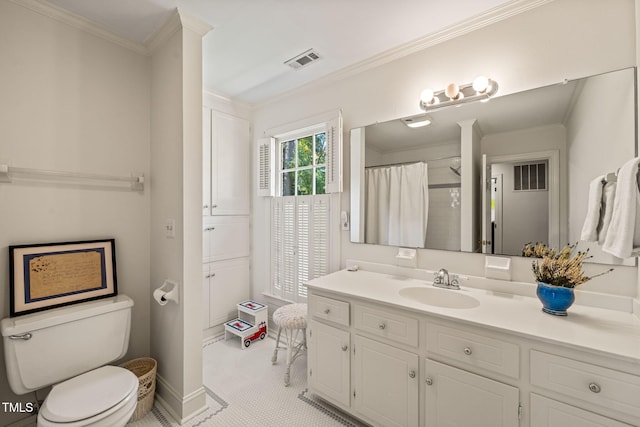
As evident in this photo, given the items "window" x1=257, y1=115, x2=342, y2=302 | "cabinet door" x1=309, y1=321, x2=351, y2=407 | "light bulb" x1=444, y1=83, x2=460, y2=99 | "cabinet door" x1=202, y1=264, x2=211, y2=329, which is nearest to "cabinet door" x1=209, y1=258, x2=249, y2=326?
"cabinet door" x1=202, y1=264, x2=211, y2=329

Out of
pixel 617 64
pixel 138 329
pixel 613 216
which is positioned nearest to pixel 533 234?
pixel 613 216

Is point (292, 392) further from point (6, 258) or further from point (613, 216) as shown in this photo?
point (613, 216)

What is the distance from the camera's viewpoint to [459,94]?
176 centimetres

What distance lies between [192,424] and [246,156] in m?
2.39

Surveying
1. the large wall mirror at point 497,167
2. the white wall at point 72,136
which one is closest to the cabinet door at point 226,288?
the white wall at point 72,136

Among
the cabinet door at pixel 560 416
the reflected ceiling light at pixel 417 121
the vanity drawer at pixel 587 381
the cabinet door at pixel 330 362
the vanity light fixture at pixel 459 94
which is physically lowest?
the cabinet door at pixel 330 362

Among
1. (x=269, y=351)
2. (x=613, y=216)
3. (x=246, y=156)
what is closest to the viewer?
(x=613, y=216)

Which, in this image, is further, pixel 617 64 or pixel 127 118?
pixel 127 118

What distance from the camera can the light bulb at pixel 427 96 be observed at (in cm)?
186

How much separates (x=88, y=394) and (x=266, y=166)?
2.19m

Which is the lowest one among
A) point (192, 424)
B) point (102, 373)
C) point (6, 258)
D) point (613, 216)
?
point (192, 424)

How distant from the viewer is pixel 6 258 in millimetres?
1567

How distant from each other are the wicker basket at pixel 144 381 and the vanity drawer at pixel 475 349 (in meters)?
1.79

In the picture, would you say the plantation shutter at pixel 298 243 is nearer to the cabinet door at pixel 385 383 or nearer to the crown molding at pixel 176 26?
the cabinet door at pixel 385 383
